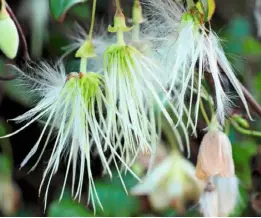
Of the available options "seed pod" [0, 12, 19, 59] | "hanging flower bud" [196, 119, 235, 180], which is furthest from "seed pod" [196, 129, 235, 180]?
"seed pod" [0, 12, 19, 59]

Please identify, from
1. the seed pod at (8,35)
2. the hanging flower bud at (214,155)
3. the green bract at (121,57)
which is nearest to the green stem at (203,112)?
the hanging flower bud at (214,155)

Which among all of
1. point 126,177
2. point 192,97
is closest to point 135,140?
point 192,97

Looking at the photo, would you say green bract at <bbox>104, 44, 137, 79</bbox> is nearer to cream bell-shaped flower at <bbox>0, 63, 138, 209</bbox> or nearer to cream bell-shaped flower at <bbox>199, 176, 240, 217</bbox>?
cream bell-shaped flower at <bbox>0, 63, 138, 209</bbox>

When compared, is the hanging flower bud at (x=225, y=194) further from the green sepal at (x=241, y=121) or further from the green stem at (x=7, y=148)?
the green stem at (x=7, y=148)

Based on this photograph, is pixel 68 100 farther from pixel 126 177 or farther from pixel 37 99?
pixel 126 177

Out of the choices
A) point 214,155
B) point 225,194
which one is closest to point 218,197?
point 225,194

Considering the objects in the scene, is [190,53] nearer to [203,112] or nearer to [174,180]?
[203,112]
